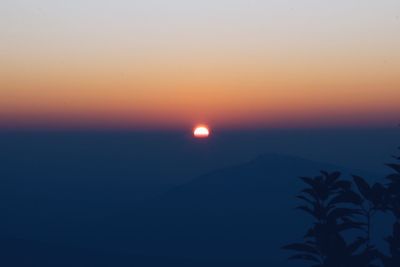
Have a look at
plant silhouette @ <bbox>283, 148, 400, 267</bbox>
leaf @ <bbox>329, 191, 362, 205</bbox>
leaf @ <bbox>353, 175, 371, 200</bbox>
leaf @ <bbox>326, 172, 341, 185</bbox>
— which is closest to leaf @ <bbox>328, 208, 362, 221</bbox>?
plant silhouette @ <bbox>283, 148, 400, 267</bbox>

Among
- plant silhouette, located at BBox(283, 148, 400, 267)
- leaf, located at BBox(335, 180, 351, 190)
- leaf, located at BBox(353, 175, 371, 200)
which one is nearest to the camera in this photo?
plant silhouette, located at BBox(283, 148, 400, 267)

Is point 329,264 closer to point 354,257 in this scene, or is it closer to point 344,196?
point 354,257

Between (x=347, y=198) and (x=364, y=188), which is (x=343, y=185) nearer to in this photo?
(x=347, y=198)

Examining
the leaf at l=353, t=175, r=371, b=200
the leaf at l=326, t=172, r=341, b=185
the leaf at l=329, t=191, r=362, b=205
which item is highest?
the leaf at l=326, t=172, r=341, b=185

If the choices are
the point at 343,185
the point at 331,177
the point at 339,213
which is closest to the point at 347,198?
the point at 343,185

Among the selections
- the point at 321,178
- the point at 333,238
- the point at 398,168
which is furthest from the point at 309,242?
the point at 398,168

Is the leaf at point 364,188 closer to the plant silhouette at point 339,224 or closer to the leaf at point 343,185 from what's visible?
the plant silhouette at point 339,224

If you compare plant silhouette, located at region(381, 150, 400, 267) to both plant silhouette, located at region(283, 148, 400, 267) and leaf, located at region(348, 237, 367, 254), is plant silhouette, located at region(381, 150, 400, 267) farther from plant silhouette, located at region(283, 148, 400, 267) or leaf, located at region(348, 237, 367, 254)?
leaf, located at region(348, 237, 367, 254)

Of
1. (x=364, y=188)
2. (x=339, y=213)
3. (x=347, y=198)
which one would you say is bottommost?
(x=339, y=213)

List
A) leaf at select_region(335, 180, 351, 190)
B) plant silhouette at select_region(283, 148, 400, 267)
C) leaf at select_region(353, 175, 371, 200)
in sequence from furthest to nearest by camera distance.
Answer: leaf at select_region(353, 175, 371, 200), leaf at select_region(335, 180, 351, 190), plant silhouette at select_region(283, 148, 400, 267)

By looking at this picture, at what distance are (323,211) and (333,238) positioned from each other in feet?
2.25

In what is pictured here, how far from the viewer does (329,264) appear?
1552 centimetres

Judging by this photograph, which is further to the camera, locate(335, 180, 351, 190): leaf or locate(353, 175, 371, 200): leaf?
locate(353, 175, 371, 200): leaf

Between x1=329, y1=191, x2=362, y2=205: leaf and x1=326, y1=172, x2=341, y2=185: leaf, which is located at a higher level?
x1=326, y1=172, x2=341, y2=185: leaf
